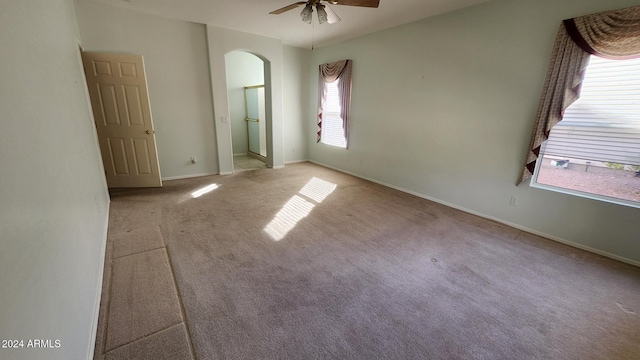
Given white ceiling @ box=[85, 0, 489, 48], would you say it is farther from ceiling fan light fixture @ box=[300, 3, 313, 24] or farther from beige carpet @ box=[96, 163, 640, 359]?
beige carpet @ box=[96, 163, 640, 359]

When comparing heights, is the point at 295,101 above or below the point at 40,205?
above

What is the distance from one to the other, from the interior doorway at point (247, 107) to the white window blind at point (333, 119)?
160 centimetres

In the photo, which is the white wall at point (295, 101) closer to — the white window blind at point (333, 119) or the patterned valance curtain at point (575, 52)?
the white window blind at point (333, 119)

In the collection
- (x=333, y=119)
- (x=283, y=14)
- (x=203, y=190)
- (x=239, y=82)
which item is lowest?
(x=203, y=190)

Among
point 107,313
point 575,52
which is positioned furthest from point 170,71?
point 575,52

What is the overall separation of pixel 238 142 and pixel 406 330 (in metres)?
6.49

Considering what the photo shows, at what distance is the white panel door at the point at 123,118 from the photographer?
3.54 m

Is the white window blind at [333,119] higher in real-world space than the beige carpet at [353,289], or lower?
higher

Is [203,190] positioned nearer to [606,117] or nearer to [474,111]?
[474,111]

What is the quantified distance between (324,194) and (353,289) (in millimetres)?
2241

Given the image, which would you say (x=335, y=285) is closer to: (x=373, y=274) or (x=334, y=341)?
(x=373, y=274)

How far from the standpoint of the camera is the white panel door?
11.6ft

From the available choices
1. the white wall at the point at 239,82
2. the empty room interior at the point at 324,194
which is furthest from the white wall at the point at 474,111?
the white wall at the point at 239,82

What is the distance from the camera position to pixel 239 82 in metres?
6.70
